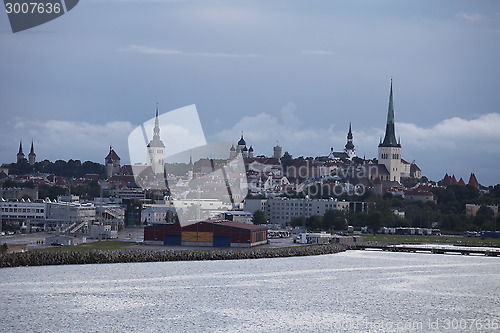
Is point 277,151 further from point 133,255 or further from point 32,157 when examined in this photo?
point 133,255

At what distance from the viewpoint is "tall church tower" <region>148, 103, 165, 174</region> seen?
68.4 metres

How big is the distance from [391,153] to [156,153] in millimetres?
16712

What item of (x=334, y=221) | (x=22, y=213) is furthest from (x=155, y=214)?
(x=334, y=221)

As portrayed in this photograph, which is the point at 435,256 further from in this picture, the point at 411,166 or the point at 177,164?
the point at 411,166

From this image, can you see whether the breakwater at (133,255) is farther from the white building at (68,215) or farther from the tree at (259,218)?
the tree at (259,218)

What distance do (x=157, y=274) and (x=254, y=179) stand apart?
41259 mm

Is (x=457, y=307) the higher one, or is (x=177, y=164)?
(x=177, y=164)

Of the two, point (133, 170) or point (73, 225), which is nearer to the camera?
point (73, 225)

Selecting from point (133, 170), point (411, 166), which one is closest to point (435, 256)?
point (133, 170)

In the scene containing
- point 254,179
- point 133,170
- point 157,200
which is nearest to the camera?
point 157,200

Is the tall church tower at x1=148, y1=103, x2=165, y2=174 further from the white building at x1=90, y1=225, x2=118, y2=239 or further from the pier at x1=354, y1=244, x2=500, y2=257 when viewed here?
the pier at x1=354, y1=244, x2=500, y2=257

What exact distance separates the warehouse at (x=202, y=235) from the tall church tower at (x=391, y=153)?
42167 millimetres

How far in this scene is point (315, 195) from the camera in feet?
190

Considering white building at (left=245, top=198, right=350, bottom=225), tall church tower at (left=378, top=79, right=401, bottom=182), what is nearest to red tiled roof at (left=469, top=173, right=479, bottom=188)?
tall church tower at (left=378, top=79, right=401, bottom=182)
